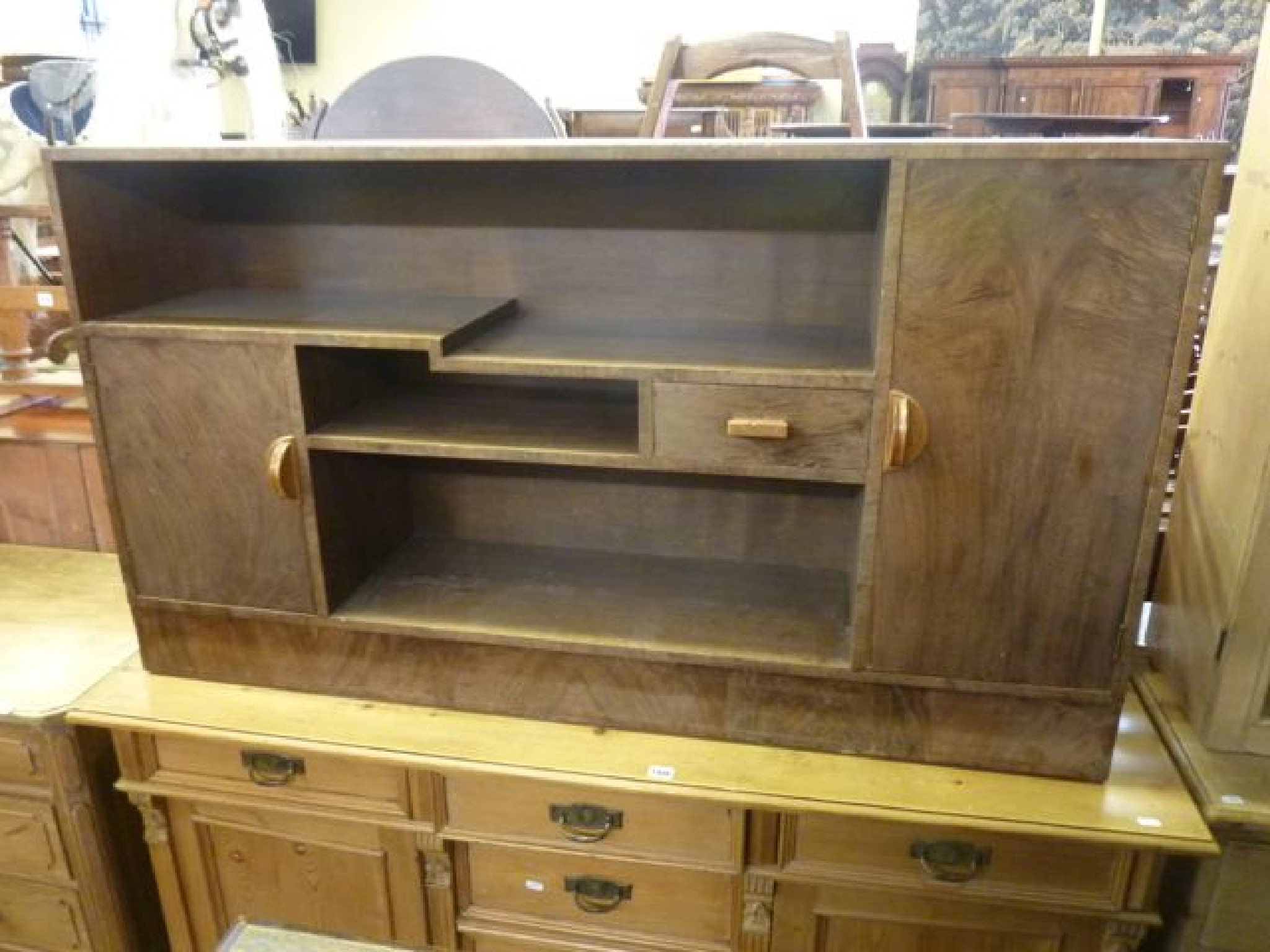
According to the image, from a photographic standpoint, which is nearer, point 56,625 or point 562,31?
point 56,625

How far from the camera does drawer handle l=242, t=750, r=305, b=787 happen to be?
1444 mm

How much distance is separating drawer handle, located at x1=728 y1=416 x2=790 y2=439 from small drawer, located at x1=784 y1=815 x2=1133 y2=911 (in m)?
0.53

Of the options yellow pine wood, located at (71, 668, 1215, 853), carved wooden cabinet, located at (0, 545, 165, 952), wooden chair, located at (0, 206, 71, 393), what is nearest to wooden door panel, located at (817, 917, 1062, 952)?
yellow pine wood, located at (71, 668, 1215, 853)

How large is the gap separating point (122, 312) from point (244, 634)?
508 mm

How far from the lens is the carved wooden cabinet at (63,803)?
1530mm

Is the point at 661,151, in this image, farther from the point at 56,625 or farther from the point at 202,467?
the point at 56,625

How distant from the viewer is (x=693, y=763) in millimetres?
1318

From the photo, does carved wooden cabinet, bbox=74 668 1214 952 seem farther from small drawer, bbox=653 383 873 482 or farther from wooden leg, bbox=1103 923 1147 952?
small drawer, bbox=653 383 873 482

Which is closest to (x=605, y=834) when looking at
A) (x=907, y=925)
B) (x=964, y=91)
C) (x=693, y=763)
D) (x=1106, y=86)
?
(x=693, y=763)

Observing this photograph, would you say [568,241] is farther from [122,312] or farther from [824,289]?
[122,312]

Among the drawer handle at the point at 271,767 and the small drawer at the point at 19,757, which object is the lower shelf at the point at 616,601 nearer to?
the drawer handle at the point at 271,767

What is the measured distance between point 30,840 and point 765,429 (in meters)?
1.42

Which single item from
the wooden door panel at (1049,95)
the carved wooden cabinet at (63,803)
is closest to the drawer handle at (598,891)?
the carved wooden cabinet at (63,803)

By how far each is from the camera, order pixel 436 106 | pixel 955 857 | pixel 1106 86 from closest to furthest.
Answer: pixel 955 857 < pixel 436 106 < pixel 1106 86
